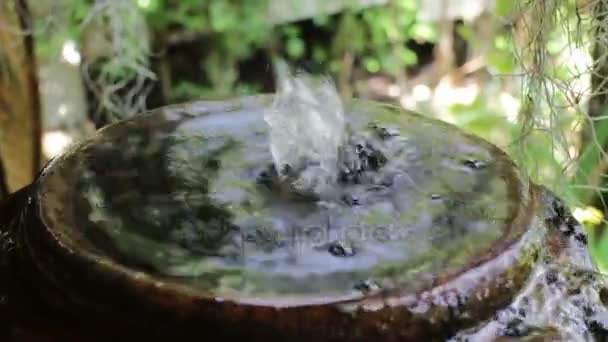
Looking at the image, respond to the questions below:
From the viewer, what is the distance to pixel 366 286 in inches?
26.5

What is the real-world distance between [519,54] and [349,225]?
0.37m

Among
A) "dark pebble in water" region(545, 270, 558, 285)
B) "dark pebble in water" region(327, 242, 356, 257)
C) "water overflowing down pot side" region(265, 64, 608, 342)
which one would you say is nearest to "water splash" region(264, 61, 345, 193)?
"water overflowing down pot side" region(265, 64, 608, 342)

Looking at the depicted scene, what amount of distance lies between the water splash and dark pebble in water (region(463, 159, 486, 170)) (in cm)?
12

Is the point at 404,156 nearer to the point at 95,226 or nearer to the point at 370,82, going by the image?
the point at 95,226

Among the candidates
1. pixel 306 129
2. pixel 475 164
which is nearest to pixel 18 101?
pixel 306 129

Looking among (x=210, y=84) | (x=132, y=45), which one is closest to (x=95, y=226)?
(x=132, y=45)

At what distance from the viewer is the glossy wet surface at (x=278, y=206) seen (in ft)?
2.29

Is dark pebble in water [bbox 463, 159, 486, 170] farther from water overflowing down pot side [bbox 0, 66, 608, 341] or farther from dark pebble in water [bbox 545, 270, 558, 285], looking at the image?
dark pebble in water [bbox 545, 270, 558, 285]

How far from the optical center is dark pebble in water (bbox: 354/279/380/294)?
67 cm

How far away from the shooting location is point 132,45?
1.96 meters

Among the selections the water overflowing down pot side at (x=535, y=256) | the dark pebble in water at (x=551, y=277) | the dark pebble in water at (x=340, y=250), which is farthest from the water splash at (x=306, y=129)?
the dark pebble in water at (x=551, y=277)

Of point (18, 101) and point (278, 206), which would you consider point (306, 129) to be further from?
point (18, 101)

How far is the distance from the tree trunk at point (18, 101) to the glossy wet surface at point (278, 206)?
0.70 metres

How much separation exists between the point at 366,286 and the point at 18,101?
1102mm
